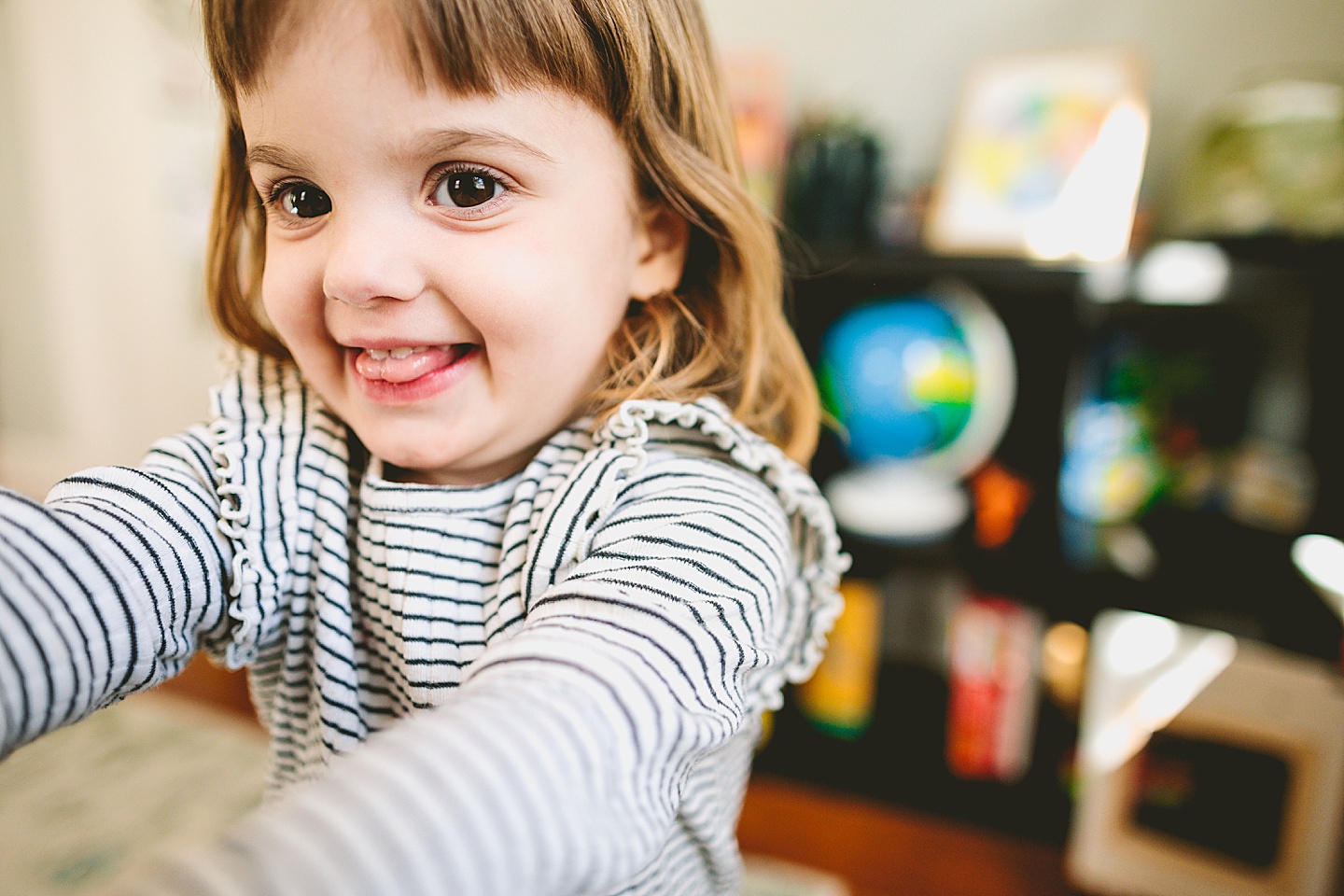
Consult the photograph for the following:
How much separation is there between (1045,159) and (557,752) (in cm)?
124

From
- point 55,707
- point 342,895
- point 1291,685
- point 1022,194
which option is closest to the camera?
point 342,895

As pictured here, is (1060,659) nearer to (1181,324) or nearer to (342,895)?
(1181,324)

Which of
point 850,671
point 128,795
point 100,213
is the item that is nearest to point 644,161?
point 850,671

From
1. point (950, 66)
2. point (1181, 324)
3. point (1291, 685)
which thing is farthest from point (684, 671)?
point (950, 66)

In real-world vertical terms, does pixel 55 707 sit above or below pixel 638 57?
below

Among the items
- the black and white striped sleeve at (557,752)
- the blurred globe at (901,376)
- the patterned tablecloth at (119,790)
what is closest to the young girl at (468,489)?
the black and white striped sleeve at (557,752)

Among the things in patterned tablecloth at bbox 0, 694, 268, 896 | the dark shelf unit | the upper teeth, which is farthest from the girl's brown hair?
patterned tablecloth at bbox 0, 694, 268, 896

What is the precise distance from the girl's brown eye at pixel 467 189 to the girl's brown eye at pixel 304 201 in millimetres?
68

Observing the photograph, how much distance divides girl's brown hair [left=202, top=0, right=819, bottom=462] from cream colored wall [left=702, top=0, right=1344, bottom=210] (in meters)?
1.02

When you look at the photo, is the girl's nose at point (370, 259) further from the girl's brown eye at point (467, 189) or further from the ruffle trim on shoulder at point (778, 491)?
the ruffle trim on shoulder at point (778, 491)

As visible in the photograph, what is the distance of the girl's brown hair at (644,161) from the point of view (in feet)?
1.22

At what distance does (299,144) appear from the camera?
1.24 feet

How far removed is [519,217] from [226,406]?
22cm

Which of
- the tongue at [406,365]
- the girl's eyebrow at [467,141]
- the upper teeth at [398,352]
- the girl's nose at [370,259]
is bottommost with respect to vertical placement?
the tongue at [406,365]
